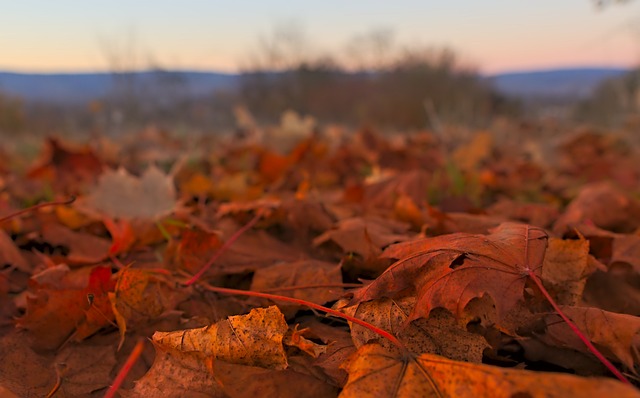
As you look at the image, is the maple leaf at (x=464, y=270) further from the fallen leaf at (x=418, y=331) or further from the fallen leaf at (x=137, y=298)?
the fallen leaf at (x=137, y=298)

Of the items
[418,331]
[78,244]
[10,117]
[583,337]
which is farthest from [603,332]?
[10,117]

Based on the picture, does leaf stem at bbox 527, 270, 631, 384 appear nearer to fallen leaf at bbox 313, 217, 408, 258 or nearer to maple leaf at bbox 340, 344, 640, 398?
maple leaf at bbox 340, 344, 640, 398

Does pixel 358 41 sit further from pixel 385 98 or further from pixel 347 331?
pixel 347 331

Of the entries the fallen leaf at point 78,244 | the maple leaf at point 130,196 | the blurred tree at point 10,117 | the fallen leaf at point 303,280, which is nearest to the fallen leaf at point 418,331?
the fallen leaf at point 303,280

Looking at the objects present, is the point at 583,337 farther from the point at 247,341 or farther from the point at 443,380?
the point at 247,341

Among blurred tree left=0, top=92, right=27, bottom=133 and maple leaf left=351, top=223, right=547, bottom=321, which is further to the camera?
blurred tree left=0, top=92, right=27, bottom=133

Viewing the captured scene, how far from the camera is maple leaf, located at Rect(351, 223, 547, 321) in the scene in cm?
57

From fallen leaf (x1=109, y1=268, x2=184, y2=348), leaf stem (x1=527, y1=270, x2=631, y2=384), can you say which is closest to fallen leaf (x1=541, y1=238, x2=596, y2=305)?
leaf stem (x1=527, y1=270, x2=631, y2=384)

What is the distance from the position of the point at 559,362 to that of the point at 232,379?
0.38 m

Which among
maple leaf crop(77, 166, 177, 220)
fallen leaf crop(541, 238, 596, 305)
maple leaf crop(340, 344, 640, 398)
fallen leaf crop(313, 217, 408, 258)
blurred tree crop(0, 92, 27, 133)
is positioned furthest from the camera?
blurred tree crop(0, 92, 27, 133)

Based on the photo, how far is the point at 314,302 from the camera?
2.49ft

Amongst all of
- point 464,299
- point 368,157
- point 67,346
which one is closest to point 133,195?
point 67,346

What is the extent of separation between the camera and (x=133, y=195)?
1.24 m

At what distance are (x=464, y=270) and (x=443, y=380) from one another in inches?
5.0
